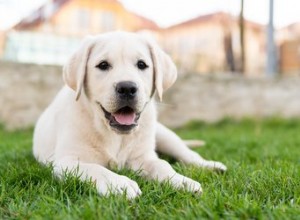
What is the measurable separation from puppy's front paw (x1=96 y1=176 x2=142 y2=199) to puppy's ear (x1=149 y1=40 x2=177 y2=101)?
0.90 metres

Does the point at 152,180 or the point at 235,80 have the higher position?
the point at 152,180

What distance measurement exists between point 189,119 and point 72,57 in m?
6.11

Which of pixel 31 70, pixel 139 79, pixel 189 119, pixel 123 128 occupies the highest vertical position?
pixel 139 79

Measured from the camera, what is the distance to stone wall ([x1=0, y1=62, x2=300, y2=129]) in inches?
322

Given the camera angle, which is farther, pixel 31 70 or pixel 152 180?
pixel 31 70

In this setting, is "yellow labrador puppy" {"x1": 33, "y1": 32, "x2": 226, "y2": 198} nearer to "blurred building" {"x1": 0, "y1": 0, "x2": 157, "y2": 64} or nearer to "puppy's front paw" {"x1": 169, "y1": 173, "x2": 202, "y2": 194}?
"puppy's front paw" {"x1": 169, "y1": 173, "x2": 202, "y2": 194}

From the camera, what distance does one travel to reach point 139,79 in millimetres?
2857

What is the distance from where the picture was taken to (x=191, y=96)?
9.25 m

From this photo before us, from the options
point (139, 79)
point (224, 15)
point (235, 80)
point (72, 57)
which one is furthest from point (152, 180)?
point (224, 15)

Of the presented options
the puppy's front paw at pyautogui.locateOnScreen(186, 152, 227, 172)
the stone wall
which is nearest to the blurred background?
the stone wall

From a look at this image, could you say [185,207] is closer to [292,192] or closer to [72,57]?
[292,192]

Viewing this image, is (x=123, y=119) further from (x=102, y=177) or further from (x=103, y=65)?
(x=102, y=177)

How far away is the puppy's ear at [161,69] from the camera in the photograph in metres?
3.14

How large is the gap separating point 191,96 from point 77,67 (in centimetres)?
632
